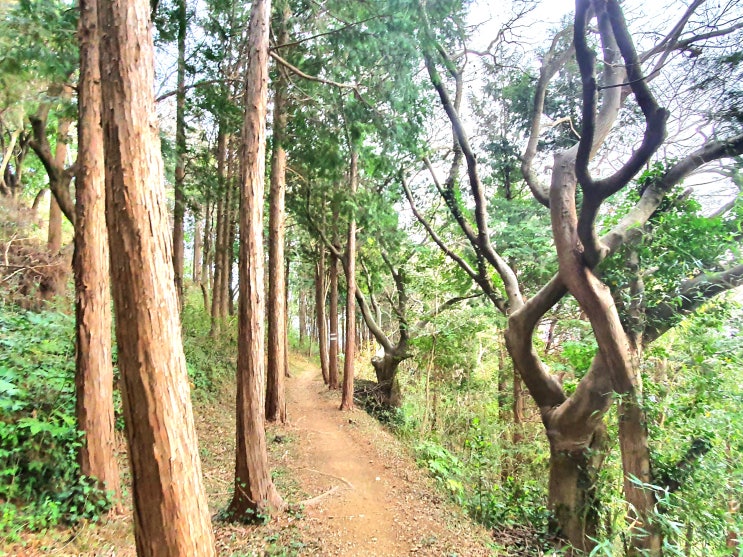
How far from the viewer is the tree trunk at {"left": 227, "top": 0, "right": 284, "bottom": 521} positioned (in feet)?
16.1

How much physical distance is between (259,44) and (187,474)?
5.14m

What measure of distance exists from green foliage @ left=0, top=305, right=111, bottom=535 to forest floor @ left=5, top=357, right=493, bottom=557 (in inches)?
9.6

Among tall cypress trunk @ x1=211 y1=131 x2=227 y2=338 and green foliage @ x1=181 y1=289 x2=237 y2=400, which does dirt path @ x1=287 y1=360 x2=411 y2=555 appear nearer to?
green foliage @ x1=181 y1=289 x2=237 y2=400

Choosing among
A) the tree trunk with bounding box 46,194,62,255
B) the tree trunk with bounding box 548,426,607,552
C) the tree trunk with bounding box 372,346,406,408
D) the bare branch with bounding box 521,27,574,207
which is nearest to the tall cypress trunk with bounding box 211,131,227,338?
the tree trunk with bounding box 46,194,62,255

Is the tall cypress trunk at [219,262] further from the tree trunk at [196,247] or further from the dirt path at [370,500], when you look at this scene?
the tree trunk at [196,247]

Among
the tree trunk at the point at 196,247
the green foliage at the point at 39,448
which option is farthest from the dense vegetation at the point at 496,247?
the tree trunk at the point at 196,247

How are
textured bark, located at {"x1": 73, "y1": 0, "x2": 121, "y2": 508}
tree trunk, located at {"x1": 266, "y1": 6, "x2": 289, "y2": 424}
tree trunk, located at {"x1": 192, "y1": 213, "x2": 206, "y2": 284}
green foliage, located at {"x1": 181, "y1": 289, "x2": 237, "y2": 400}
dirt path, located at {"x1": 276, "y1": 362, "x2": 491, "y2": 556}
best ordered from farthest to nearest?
tree trunk, located at {"x1": 192, "y1": 213, "x2": 206, "y2": 284} < green foliage, located at {"x1": 181, "y1": 289, "x2": 237, "y2": 400} < tree trunk, located at {"x1": 266, "y1": 6, "x2": 289, "y2": 424} < dirt path, located at {"x1": 276, "y1": 362, "x2": 491, "y2": 556} < textured bark, located at {"x1": 73, "y1": 0, "x2": 121, "y2": 508}

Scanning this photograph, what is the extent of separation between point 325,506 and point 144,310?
4755 mm

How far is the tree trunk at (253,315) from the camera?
16.1 ft

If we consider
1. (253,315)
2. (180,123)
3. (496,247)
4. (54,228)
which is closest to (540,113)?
(496,247)

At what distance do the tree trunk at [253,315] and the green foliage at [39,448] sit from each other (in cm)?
151

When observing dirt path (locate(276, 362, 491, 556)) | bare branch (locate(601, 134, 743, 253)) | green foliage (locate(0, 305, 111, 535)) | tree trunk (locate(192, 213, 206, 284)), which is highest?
tree trunk (locate(192, 213, 206, 284))

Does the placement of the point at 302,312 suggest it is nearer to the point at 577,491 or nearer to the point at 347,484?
the point at 347,484

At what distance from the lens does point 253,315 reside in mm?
5055
